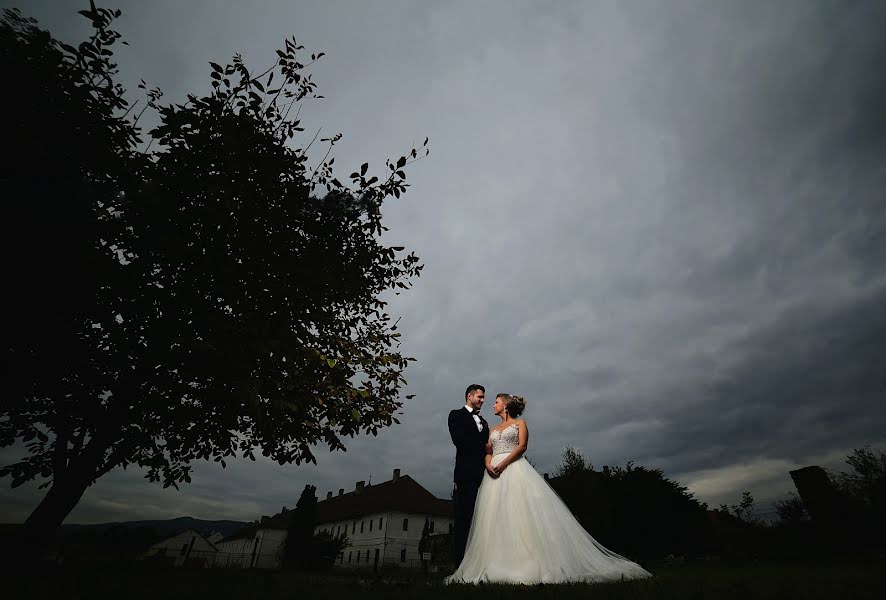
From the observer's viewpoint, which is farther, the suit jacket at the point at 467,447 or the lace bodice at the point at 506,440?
the suit jacket at the point at 467,447

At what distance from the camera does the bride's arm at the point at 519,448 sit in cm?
668

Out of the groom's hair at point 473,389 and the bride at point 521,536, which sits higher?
the groom's hair at point 473,389

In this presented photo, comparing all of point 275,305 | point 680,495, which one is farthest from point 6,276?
point 680,495

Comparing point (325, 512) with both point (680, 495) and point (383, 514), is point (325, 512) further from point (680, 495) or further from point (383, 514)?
point (680, 495)

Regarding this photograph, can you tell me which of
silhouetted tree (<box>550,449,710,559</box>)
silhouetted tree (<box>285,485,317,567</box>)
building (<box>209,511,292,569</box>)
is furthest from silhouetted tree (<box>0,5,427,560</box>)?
Result: building (<box>209,511,292,569</box>)

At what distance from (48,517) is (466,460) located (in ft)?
30.5

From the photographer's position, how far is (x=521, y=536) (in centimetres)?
570

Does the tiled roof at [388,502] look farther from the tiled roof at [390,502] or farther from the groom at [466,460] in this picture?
the groom at [466,460]

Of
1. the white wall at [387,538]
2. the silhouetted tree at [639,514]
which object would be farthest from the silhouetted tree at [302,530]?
the silhouetted tree at [639,514]

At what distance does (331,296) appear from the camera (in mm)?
9766

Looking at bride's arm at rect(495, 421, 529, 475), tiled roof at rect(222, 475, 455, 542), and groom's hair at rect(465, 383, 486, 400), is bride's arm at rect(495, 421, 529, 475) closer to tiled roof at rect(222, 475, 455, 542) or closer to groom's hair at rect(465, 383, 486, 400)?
groom's hair at rect(465, 383, 486, 400)

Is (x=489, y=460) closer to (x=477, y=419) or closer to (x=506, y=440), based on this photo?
(x=506, y=440)

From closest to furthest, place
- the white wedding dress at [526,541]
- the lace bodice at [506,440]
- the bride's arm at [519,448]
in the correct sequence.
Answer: the white wedding dress at [526,541]
the bride's arm at [519,448]
the lace bodice at [506,440]

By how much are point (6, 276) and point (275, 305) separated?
4291mm
